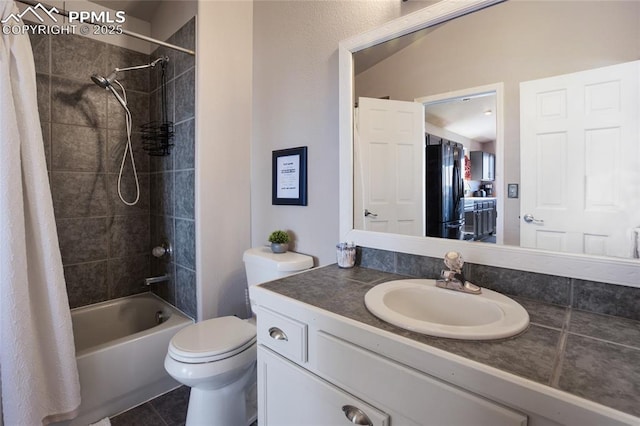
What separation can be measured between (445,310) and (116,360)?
168cm

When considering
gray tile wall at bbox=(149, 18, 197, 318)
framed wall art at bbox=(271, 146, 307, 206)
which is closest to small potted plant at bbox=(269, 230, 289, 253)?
framed wall art at bbox=(271, 146, 307, 206)

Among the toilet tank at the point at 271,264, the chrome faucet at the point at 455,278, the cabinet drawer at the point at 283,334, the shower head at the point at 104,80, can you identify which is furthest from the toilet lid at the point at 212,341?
the shower head at the point at 104,80

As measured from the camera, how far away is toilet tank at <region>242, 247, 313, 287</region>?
1.51m

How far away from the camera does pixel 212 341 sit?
4.46ft

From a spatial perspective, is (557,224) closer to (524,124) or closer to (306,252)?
(524,124)

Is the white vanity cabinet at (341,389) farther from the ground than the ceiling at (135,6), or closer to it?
closer to it

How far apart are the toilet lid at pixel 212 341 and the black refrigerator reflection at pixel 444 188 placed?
0.97 m

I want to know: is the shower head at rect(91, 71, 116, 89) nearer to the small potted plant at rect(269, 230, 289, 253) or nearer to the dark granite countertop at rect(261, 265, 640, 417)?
the small potted plant at rect(269, 230, 289, 253)

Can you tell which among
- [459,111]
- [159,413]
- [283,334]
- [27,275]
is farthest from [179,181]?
[459,111]

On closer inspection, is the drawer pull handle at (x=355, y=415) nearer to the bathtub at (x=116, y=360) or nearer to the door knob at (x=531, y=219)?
the door knob at (x=531, y=219)

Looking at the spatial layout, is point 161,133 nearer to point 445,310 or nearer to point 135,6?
point 135,6

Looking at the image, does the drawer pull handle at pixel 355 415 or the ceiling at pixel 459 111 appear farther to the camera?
the ceiling at pixel 459 111

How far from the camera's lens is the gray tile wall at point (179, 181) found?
6.16ft

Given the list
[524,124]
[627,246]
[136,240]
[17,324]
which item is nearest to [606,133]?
[524,124]
